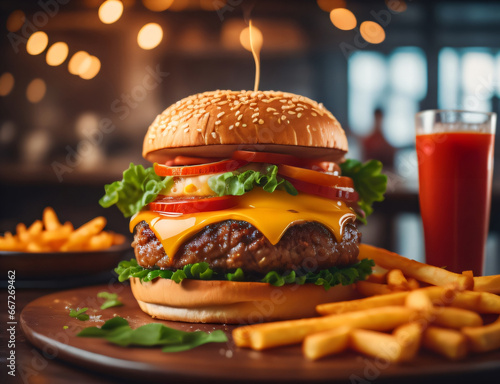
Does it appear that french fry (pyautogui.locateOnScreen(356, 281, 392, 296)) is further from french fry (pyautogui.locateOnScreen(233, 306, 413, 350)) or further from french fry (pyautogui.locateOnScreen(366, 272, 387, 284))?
french fry (pyautogui.locateOnScreen(233, 306, 413, 350))

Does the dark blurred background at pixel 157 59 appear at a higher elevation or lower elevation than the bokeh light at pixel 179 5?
lower

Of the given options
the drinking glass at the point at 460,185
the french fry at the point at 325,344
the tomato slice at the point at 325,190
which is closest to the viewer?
the french fry at the point at 325,344

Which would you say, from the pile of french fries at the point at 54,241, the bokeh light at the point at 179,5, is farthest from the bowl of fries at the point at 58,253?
the bokeh light at the point at 179,5

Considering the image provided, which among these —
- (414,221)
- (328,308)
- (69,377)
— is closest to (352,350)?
(328,308)

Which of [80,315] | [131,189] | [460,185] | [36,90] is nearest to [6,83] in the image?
[36,90]

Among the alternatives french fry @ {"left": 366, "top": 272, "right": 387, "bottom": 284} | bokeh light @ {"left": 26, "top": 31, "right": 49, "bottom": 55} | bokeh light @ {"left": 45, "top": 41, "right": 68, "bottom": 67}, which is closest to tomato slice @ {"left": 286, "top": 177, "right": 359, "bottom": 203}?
french fry @ {"left": 366, "top": 272, "right": 387, "bottom": 284}

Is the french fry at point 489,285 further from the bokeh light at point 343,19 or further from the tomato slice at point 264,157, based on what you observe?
the bokeh light at point 343,19

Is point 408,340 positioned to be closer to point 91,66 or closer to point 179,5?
point 179,5
